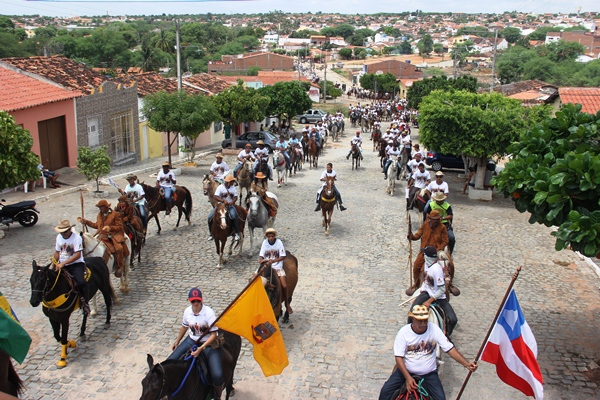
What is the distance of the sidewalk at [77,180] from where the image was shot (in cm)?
2075

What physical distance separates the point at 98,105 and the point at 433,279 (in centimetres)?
2262

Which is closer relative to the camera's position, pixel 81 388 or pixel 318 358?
pixel 81 388

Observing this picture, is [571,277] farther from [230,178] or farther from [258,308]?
[258,308]

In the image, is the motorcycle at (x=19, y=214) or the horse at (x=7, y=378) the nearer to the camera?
the horse at (x=7, y=378)

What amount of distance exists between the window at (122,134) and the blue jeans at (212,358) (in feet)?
75.8

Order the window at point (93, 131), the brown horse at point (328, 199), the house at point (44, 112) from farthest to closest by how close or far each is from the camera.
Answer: the window at point (93, 131), the house at point (44, 112), the brown horse at point (328, 199)

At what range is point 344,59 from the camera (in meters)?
165

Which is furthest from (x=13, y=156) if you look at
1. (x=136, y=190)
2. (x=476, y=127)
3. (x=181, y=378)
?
(x=476, y=127)

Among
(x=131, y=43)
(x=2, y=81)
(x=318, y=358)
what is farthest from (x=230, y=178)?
(x=131, y=43)

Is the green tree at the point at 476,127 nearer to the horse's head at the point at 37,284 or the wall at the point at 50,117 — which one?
the wall at the point at 50,117

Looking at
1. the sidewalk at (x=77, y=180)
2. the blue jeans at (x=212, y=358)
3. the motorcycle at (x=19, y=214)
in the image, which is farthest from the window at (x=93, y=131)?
the blue jeans at (x=212, y=358)

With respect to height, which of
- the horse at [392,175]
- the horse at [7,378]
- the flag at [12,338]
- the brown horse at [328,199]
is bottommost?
the horse at [392,175]

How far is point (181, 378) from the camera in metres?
6.96

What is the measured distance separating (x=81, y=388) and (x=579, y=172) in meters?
8.33
